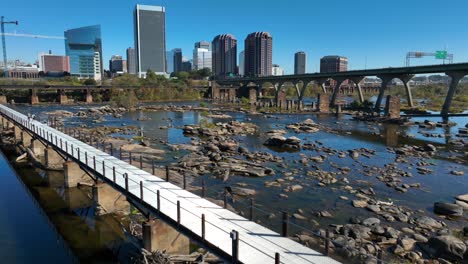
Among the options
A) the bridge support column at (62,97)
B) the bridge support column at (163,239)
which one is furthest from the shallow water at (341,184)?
the bridge support column at (62,97)

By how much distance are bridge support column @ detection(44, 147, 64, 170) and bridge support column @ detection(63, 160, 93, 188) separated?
220 inches

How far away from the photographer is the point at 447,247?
1627 cm

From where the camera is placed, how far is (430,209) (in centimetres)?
2280

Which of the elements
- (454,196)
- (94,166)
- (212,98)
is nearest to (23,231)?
(94,166)

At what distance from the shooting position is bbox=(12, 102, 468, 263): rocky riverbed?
1797cm

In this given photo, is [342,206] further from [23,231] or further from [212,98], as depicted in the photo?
[212,98]

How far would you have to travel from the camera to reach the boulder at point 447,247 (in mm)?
15920

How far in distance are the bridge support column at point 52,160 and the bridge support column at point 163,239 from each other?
19.6m

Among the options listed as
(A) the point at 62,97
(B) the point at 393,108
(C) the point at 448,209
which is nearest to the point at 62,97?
(A) the point at 62,97

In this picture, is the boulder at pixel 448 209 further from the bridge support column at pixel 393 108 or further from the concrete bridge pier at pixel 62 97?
the concrete bridge pier at pixel 62 97

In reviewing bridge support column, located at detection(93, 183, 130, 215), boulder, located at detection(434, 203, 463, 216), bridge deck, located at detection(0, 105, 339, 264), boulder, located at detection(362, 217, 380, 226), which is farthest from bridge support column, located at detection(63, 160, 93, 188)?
boulder, located at detection(434, 203, 463, 216)

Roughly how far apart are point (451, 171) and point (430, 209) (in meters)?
12.6

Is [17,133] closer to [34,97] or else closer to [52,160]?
[52,160]

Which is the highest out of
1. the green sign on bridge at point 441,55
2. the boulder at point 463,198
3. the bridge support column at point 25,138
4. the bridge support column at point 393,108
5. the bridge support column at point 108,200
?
the green sign on bridge at point 441,55
